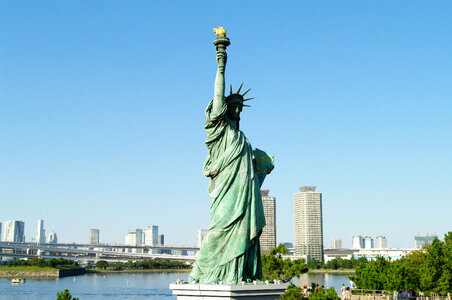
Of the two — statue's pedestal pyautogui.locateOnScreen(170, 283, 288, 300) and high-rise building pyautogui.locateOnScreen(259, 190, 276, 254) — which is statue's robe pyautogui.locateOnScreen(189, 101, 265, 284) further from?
high-rise building pyautogui.locateOnScreen(259, 190, 276, 254)

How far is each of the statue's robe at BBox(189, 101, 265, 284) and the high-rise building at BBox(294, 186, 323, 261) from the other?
582ft

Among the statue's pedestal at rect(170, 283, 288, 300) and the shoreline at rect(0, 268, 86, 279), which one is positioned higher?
the statue's pedestal at rect(170, 283, 288, 300)

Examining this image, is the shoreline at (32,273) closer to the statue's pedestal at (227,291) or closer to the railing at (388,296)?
the railing at (388,296)

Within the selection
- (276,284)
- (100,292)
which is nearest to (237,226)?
(276,284)

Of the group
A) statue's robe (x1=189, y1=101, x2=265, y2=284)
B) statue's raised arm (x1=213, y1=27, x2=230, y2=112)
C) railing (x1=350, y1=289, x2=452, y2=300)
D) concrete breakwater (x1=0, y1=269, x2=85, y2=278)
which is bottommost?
concrete breakwater (x1=0, y1=269, x2=85, y2=278)

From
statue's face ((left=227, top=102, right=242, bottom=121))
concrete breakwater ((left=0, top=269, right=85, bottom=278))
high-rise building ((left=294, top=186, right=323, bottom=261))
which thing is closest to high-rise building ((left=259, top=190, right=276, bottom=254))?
high-rise building ((left=294, top=186, right=323, bottom=261))

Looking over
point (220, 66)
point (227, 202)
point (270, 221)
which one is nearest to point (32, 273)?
point (270, 221)

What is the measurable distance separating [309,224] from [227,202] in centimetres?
18241

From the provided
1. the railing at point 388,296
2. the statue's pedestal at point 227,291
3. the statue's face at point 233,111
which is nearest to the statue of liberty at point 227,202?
the statue's face at point 233,111

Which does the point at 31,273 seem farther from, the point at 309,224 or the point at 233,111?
the point at 309,224

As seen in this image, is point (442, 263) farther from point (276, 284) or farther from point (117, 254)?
point (117, 254)

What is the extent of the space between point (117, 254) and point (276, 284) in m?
131

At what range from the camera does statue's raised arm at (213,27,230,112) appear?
547 inches

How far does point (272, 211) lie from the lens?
17275cm
